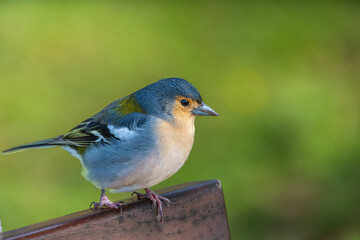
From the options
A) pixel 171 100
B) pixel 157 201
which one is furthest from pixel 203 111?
pixel 157 201

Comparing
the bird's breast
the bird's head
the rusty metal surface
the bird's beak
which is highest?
the bird's head

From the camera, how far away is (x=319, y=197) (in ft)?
16.3

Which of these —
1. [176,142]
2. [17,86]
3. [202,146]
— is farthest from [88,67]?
[176,142]

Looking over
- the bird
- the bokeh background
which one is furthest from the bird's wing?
the bokeh background

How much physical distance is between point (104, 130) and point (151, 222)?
0.78 m

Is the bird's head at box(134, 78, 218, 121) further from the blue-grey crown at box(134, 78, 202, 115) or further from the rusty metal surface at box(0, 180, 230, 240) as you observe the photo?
the rusty metal surface at box(0, 180, 230, 240)

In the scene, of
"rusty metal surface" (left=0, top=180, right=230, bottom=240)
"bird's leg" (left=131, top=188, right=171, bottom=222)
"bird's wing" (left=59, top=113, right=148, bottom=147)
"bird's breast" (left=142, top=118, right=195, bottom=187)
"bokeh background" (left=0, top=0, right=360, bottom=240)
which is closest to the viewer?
"rusty metal surface" (left=0, top=180, right=230, bottom=240)

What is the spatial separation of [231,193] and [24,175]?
72.8 inches

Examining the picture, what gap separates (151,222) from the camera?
2.30 metres

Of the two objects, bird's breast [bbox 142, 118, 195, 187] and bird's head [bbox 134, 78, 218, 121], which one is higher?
bird's head [bbox 134, 78, 218, 121]

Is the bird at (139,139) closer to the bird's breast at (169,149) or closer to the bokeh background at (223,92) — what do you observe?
the bird's breast at (169,149)

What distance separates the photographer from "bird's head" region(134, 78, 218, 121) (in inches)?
113

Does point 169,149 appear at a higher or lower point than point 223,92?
lower

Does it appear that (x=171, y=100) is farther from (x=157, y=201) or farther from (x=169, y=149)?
(x=157, y=201)
